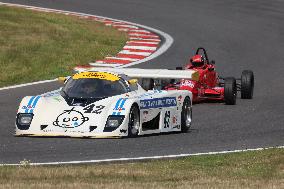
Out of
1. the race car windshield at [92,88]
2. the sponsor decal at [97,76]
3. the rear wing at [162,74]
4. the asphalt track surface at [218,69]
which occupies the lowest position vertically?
the asphalt track surface at [218,69]

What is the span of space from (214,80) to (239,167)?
9.52m

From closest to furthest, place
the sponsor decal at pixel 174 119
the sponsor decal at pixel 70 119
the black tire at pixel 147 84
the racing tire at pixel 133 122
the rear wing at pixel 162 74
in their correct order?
the sponsor decal at pixel 70 119 < the racing tire at pixel 133 122 < the sponsor decal at pixel 174 119 < the rear wing at pixel 162 74 < the black tire at pixel 147 84

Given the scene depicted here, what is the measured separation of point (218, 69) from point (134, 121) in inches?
406

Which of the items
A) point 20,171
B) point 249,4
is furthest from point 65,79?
point 249,4

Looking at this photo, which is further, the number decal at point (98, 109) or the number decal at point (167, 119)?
the number decal at point (167, 119)

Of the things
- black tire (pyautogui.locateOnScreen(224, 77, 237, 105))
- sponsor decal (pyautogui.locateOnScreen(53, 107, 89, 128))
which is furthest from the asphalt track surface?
sponsor decal (pyautogui.locateOnScreen(53, 107, 89, 128))

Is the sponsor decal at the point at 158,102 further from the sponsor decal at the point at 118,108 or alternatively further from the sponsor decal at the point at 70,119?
the sponsor decal at the point at 70,119

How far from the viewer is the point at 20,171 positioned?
13.9 metres

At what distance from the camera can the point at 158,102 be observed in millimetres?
18766

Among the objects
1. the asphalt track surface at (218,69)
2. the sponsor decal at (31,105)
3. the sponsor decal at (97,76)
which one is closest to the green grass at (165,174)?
the asphalt track surface at (218,69)

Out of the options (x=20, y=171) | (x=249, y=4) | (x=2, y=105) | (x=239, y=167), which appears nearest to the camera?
(x=20, y=171)

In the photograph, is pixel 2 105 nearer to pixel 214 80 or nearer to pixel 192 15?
pixel 214 80

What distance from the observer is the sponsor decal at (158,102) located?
18.4m

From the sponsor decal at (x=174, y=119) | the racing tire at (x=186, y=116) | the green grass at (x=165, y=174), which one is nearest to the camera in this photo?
the green grass at (x=165, y=174)
